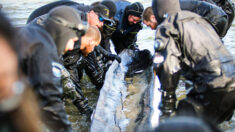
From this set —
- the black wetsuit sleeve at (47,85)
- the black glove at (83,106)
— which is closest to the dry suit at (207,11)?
the black glove at (83,106)

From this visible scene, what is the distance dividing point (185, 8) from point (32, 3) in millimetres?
17742

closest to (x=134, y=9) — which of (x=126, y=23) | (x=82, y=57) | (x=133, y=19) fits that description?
(x=133, y=19)

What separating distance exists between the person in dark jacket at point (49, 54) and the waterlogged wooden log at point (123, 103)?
1094 mm

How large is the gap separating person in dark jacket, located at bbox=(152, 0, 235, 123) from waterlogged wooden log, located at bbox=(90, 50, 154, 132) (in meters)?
0.72

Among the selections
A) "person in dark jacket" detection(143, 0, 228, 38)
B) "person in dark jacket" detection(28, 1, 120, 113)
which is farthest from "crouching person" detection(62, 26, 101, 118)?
"person in dark jacket" detection(143, 0, 228, 38)

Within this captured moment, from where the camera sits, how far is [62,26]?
2797mm

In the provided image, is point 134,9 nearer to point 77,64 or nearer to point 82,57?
point 82,57

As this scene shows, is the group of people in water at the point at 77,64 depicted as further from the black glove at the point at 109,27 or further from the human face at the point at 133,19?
the human face at the point at 133,19

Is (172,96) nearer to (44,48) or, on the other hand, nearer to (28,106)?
(44,48)

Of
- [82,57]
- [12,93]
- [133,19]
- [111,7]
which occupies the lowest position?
[82,57]

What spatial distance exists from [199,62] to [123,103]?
6.66ft

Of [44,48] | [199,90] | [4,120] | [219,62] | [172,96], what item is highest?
[4,120]

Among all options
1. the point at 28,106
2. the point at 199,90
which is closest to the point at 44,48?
the point at 28,106

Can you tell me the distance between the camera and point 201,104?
317cm
